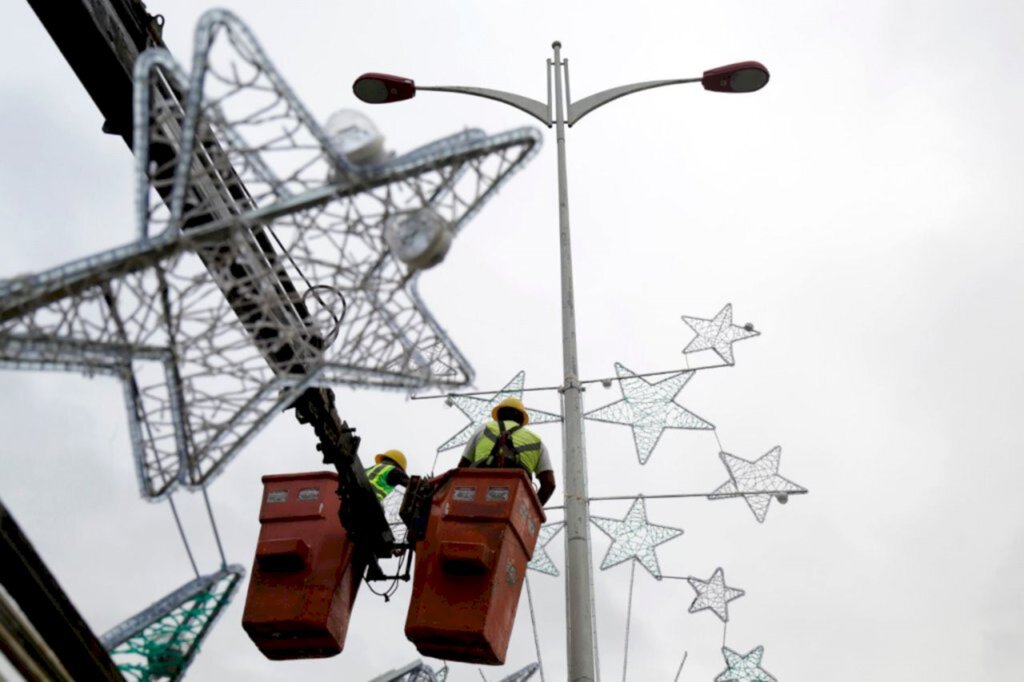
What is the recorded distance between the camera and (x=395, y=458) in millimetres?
12148

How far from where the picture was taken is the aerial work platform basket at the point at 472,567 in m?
8.59

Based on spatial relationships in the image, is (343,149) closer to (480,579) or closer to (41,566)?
(41,566)

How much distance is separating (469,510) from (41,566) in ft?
10.5

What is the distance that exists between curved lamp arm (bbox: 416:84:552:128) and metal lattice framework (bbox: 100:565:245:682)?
298 inches

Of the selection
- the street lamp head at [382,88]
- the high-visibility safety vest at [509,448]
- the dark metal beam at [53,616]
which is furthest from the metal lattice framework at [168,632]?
the street lamp head at [382,88]

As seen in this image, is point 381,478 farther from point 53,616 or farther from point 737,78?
point 737,78

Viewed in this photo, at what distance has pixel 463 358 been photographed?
6789 mm

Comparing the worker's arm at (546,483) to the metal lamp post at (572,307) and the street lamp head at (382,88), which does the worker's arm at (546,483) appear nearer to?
the metal lamp post at (572,307)

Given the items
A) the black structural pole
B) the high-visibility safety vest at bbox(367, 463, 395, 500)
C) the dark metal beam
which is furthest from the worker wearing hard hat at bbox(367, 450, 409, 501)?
the dark metal beam

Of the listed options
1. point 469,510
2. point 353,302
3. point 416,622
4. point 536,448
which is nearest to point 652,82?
point 536,448

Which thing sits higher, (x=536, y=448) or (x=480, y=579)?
(x=536, y=448)

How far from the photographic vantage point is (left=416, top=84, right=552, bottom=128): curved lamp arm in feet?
43.7

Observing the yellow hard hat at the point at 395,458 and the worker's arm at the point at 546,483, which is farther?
the yellow hard hat at the point at 395,458

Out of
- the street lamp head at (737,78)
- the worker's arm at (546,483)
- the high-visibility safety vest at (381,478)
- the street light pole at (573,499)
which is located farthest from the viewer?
the street lamp head at (737,78)
